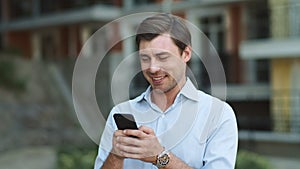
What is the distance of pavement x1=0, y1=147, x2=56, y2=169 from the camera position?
8219 millimetres

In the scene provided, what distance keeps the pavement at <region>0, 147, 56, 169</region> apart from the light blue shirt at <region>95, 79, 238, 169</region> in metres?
6.20

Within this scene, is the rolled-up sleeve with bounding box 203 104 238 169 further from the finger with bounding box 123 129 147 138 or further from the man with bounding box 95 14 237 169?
the finger with bounding box 123 129 147 138

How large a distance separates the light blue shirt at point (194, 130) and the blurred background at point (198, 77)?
446 cm

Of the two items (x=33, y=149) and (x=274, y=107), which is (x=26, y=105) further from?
(x=274, y=107)

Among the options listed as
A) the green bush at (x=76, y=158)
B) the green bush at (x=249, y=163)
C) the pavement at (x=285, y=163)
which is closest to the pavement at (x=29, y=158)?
the green bush at (x=76, y=158)

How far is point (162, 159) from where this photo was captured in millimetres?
1377

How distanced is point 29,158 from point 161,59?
322 inches

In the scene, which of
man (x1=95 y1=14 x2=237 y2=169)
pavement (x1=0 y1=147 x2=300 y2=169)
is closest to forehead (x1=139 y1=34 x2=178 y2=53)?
man (x1=95 y1=14 x2=237 y2=169)

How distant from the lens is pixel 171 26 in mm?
1441

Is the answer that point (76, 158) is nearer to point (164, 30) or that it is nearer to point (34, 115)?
point (164, 30)

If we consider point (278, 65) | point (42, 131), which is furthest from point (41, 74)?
point (278, 65)

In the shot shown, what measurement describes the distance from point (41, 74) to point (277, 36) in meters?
6.96

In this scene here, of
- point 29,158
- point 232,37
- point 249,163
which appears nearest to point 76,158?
point 249,163

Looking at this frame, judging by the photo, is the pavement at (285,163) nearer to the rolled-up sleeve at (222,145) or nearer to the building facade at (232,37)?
the building facade at (232,37)
